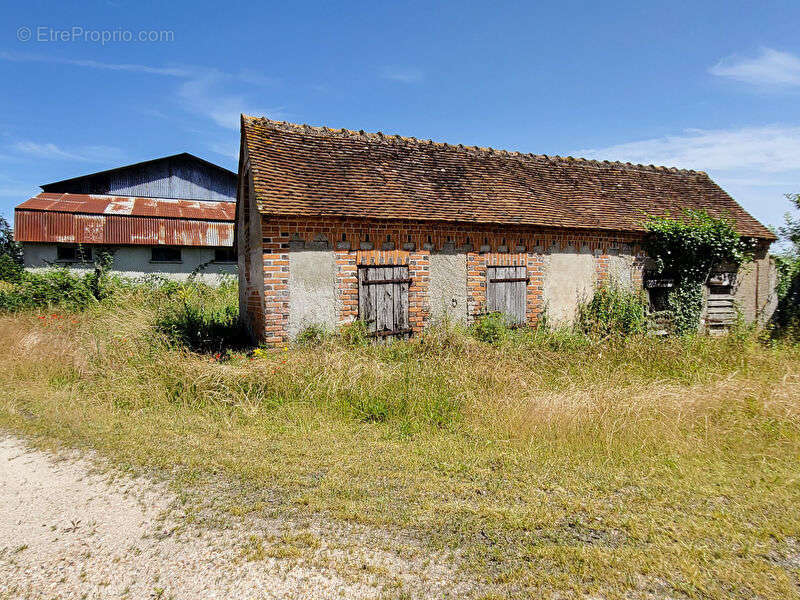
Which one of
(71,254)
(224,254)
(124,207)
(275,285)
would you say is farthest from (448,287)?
(124,207)

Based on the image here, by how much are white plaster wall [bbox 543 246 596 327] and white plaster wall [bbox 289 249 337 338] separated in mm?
5114

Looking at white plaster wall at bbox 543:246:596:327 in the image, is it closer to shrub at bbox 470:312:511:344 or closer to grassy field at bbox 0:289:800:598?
shrub at bbox 470:312:511:344

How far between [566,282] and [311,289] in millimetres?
6113

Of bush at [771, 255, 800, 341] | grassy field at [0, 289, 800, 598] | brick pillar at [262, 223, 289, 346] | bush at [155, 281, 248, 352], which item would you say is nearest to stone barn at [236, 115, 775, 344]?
brick pillar at [262, 223, 289, 346]

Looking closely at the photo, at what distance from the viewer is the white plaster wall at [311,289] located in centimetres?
858

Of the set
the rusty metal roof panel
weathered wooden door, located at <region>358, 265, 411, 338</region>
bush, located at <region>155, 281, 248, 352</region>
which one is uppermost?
the rusty metal roof panel

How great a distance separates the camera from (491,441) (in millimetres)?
5070

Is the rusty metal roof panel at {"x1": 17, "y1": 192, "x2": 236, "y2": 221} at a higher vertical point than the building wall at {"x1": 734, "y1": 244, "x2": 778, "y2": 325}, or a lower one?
higher

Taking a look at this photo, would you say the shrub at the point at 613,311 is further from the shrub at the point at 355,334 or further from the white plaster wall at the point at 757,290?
the shrub at the point at 355,334

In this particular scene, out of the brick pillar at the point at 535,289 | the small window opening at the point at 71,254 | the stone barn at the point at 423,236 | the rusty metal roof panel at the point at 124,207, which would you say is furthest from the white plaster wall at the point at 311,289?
the small window opening at the point at 71,254

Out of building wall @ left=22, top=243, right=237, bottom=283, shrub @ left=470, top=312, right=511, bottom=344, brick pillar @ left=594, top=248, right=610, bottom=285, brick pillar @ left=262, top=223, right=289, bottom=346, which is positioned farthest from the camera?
building wall @ left=22, top=243, right=237, bottom=283

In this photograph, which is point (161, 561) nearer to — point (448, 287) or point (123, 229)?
point (448, 287)

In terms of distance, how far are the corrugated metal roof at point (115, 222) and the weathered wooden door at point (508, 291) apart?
15.7 meters

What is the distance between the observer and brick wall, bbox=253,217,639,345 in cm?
846
